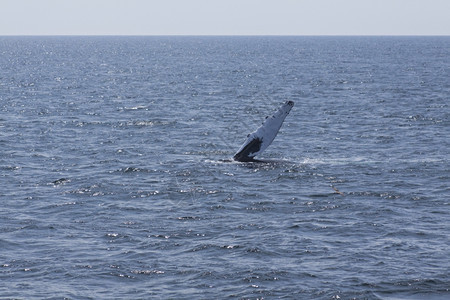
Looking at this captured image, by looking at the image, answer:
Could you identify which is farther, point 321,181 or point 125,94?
point 125,94

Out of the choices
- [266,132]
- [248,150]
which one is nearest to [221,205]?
[266,132]

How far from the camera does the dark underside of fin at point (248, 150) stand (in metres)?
55.5

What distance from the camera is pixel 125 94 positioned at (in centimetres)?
11975

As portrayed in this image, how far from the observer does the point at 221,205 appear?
4466 centimetres

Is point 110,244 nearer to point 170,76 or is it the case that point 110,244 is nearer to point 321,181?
point 321,181

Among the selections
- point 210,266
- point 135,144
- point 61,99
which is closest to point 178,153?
point 135,144

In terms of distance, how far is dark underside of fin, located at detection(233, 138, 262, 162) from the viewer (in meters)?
55.5

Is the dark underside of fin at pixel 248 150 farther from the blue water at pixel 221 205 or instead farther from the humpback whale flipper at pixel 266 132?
the blue water at pixel 221 205

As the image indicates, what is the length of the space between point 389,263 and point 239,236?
811 centimetres

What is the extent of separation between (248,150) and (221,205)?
1230 cm

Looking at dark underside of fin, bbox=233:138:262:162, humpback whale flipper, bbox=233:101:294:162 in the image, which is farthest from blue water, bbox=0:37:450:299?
humpback whale flipper, bbox=233:101:294:162

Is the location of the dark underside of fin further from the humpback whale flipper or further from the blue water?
the blue water

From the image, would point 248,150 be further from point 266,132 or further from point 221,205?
point 221,205

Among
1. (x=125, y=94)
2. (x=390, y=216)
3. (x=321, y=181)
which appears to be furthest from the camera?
(x=125, y=94)
